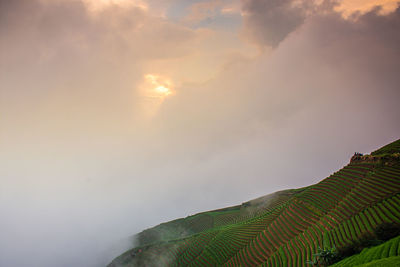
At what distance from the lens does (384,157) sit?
4834 cm

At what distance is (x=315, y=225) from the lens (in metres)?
44.9

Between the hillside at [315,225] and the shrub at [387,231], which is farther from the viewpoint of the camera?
the hillside at [315,225]

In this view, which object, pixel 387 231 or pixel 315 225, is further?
pixel 315 225

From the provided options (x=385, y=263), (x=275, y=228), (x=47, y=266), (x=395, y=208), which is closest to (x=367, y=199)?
(x=395, y=208)

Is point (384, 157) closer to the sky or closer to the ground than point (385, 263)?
closer to the sky

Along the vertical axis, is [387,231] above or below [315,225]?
A: above

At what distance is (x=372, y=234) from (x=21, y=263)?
275625 millimetres

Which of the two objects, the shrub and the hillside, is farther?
the hillside

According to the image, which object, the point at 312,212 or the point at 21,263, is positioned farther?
the point at 21,263

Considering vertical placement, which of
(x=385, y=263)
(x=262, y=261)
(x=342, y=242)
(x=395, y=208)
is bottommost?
(x=262, y=261)

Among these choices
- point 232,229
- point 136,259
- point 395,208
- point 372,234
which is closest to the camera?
point 372,234

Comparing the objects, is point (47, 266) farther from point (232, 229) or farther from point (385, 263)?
point (385, 263)

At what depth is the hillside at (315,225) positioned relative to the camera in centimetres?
3766

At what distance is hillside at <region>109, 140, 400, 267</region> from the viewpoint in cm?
3766
